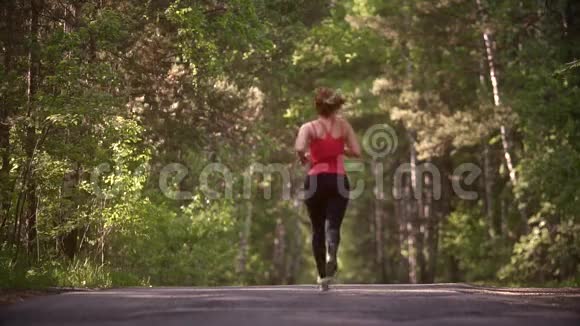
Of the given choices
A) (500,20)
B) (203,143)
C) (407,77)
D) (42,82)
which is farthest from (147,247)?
(407,77)

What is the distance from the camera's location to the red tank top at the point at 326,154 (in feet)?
40.8

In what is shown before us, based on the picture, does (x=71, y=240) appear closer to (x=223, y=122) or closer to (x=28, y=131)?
(x=28, y=131)

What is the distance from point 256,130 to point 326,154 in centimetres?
1673

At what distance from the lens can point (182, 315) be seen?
9008 mm

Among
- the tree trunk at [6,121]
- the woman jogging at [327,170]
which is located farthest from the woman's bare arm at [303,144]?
the tree trunk at [6,121]

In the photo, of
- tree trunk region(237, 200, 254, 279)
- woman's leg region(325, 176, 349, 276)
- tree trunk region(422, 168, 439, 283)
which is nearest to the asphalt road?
woman's leg region(325, 176, 349, 276)

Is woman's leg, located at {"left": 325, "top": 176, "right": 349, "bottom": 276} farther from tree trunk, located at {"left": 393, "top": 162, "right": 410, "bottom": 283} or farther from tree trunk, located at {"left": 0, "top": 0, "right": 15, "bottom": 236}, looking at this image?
tree trunk, located at {"left": 393, "top": 162, "right": 410, "bottom": 283}

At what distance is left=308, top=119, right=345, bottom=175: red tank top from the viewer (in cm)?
1243

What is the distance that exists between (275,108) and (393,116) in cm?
403

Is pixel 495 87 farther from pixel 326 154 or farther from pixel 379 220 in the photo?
pixel 326 154

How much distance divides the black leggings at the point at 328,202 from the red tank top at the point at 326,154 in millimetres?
66

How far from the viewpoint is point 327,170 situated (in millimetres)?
12422

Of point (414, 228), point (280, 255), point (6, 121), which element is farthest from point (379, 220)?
point (6, 121)

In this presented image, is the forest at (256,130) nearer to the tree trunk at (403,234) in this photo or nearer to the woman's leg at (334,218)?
the tree trunk at (403,234)
